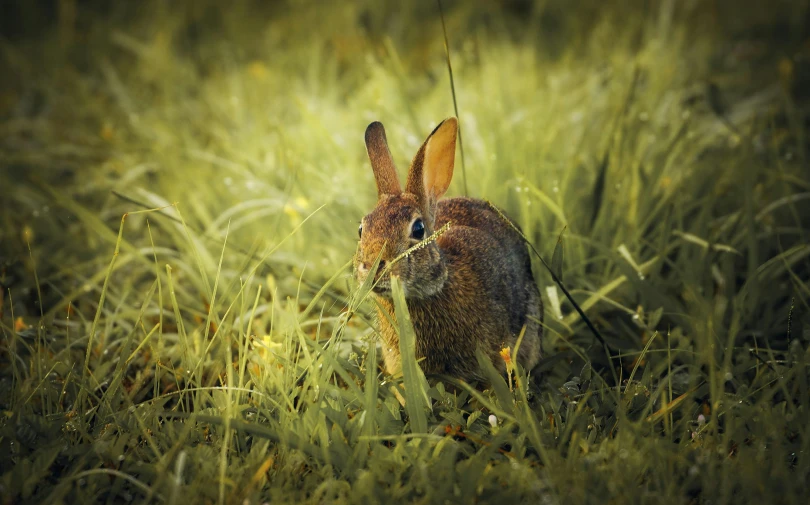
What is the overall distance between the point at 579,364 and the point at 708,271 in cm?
79

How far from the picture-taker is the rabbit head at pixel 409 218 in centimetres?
252

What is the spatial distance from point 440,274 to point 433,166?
404 mm

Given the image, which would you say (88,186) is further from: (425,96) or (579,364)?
(579,364)

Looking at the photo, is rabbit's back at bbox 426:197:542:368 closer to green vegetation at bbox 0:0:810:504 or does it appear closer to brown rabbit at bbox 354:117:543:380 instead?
brown rabbit at bbox 354:117:543:380

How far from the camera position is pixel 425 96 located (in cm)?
543

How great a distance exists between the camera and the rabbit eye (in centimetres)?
263

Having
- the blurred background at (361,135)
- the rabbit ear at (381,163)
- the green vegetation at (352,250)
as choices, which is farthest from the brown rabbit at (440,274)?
the blurred background at (361,135)

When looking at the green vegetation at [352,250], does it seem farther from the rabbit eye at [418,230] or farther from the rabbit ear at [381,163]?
the rabbit ear at [381,163]

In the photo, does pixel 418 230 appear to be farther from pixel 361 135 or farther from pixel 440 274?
pixel 361 135

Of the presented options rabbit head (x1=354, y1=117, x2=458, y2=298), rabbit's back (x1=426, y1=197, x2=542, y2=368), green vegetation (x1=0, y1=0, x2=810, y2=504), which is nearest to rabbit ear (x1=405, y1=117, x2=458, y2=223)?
rabbit head (x1=354, y1=117, x2=458, y2=298)

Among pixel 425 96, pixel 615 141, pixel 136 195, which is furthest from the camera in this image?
pixel 425 96

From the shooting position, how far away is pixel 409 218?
2.62 meters

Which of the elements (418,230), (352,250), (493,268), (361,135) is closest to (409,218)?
(418,230)

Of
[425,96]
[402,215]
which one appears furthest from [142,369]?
[425,96]
